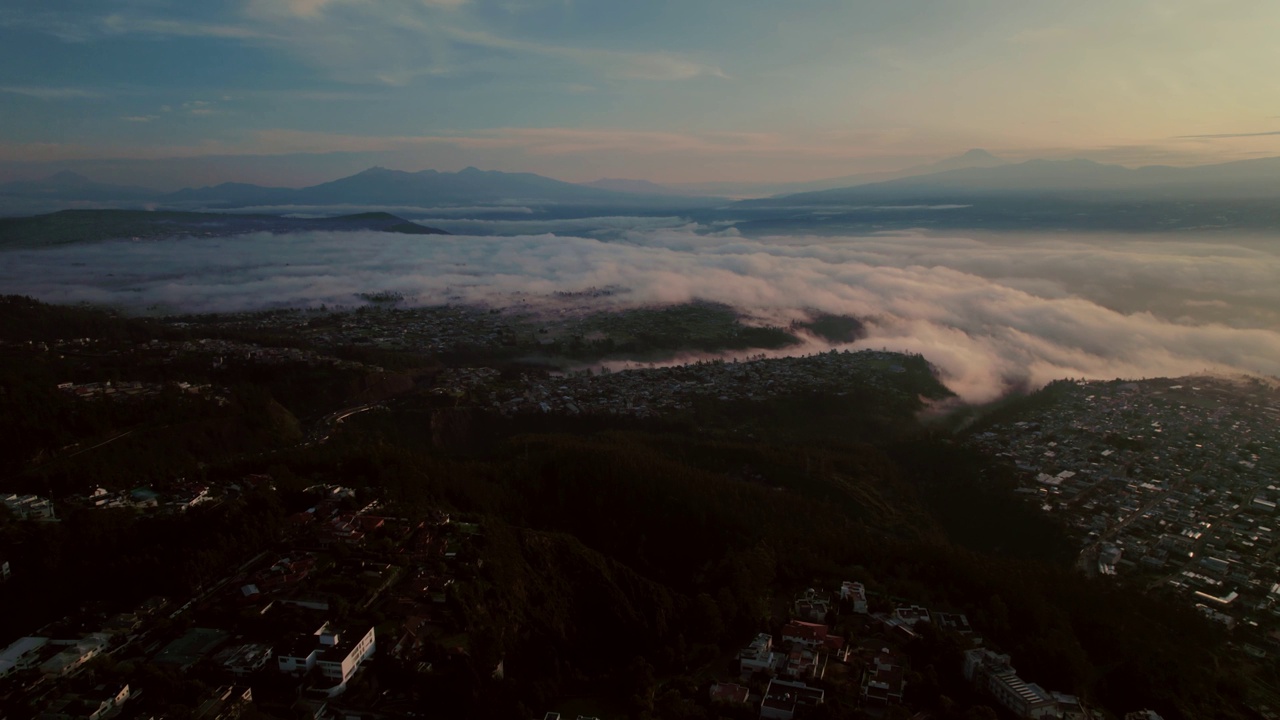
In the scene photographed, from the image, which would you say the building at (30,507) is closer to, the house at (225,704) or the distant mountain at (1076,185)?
the house at (225,704)

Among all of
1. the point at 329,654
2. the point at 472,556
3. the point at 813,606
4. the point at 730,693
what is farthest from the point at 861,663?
the point at 329,654

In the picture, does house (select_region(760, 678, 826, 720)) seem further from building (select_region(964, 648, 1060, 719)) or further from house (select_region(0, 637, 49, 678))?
house (select_region(0, 637, 49, 678))

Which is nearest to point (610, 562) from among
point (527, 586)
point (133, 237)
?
point (527, 586)

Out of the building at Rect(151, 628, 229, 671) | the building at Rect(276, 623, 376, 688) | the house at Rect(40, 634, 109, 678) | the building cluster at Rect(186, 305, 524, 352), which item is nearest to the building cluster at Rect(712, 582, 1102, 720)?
the building at Rect(276, 623, 376, 688)

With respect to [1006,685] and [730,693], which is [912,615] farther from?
[730,693]

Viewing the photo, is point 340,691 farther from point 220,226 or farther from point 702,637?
point 220,226

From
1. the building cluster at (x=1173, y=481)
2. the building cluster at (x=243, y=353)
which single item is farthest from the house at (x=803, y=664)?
the building cluster at (x=243, y=353)

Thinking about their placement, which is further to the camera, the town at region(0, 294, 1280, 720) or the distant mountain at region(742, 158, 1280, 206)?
the distant mountain at region(742, 158, 1280, 206)
